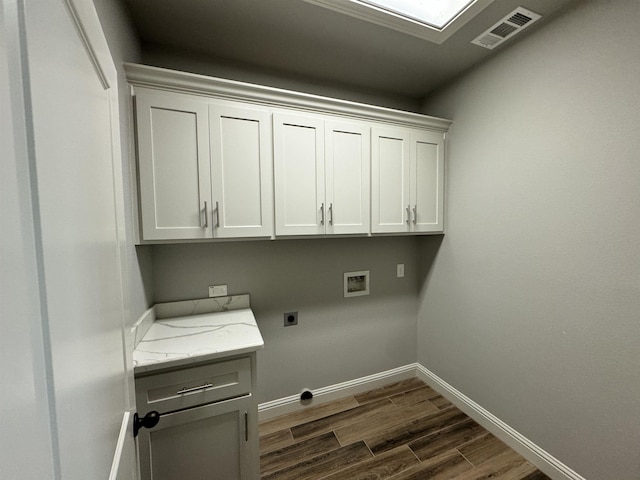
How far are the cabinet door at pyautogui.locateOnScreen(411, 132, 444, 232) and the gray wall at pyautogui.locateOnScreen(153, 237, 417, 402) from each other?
0.36 metres

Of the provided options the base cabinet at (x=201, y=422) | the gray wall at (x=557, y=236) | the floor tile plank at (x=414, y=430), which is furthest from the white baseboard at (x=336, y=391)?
the base cabinet at (x=201, y=422)

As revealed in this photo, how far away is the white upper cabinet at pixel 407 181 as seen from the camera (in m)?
1.90

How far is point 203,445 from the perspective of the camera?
123 cm

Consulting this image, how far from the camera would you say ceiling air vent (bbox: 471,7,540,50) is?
1395 mm

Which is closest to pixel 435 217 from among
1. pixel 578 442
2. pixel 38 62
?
pixel 578 442

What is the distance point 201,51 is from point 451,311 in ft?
8.82

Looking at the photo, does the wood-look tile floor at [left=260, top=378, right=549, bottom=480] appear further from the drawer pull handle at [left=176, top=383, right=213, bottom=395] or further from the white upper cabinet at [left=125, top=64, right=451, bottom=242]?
the white upper cabinet at [left=125, top=64, right=451, bottom=242]

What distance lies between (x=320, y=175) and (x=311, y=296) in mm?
975

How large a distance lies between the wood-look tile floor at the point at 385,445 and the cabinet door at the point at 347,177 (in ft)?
4.79

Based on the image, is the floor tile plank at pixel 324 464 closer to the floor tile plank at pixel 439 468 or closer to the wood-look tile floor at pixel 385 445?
the wood-look tile floor at pixel 385 445

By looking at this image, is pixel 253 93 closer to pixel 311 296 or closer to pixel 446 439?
pixel 311 296

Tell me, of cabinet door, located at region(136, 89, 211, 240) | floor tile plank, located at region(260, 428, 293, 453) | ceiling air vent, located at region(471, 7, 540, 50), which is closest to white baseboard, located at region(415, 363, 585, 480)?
floor tile plank, located at region(260, 428, 293, 453)

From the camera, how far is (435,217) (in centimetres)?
212

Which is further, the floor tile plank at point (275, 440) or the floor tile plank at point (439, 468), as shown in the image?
the floor tile plank at point (275, 440)
